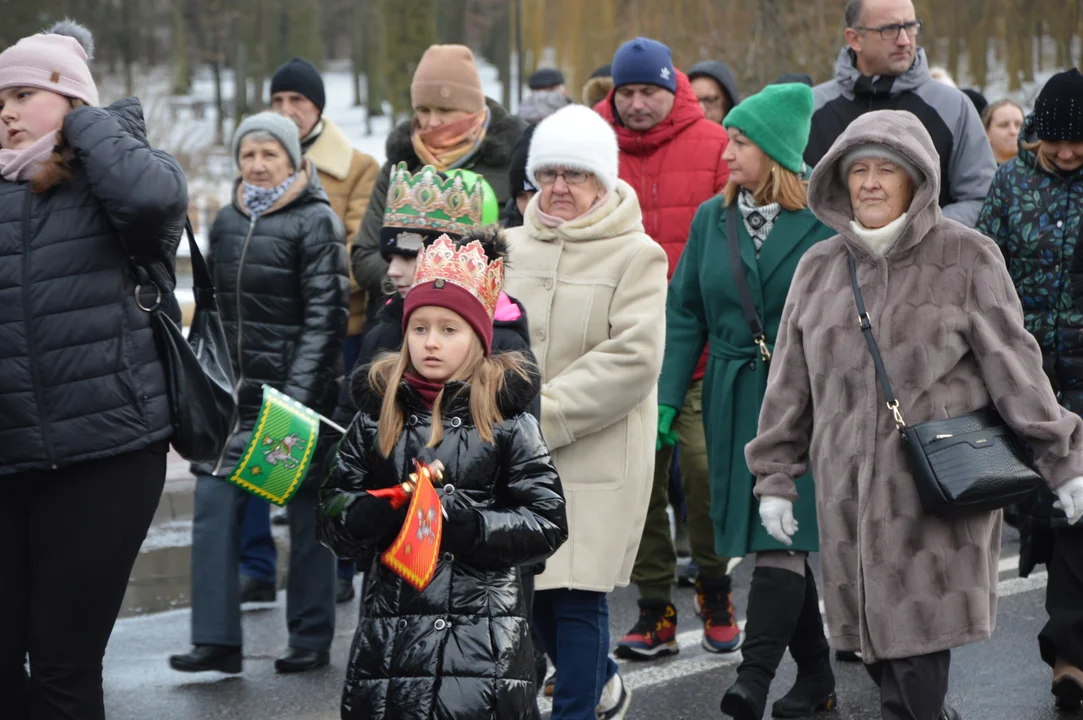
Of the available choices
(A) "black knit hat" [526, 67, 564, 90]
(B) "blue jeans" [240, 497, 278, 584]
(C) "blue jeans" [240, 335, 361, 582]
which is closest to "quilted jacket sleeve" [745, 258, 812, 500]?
(C) "blue jeans" [240, 335, 361, 582]

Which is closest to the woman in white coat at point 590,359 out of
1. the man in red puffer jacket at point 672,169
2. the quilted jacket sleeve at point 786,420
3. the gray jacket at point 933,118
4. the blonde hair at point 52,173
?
the quilted jacket sleeve at point 786,420

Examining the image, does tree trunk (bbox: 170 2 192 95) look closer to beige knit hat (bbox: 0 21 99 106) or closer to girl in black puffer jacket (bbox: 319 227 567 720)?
beige knit hat (bbox: 0 21 99 106)

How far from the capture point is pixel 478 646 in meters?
3.81

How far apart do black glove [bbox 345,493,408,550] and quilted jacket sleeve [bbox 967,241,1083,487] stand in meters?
1.86

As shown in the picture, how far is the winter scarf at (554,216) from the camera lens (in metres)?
5.41

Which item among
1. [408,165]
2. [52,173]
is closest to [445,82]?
[408,165]

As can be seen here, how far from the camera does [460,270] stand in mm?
4141

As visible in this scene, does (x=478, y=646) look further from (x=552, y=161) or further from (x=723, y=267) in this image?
(x=723, y=267)

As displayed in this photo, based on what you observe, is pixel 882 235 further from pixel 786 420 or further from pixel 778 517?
pixel 778 517

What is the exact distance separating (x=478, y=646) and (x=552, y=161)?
2068 millimetres

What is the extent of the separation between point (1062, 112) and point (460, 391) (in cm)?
299

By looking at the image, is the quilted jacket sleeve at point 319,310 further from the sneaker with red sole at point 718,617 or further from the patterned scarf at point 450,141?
the sneaker with red sole at point 718,617

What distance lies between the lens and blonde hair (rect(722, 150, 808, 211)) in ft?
19.4

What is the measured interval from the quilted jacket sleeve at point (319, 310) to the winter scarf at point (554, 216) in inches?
54.4
